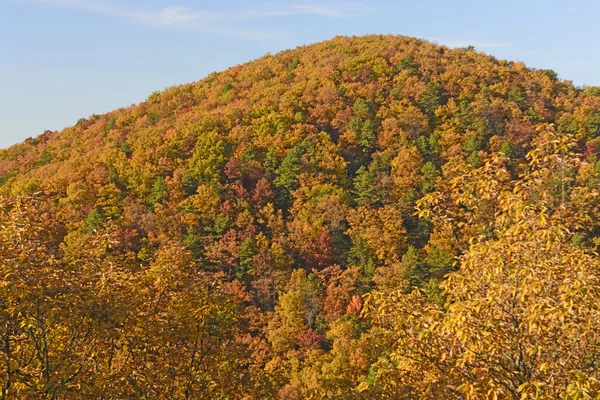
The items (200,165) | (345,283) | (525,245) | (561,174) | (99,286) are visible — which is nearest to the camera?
(525,245)

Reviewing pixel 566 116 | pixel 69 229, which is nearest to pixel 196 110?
pixel 69 229

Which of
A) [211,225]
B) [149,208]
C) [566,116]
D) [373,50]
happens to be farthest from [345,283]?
[373,50]

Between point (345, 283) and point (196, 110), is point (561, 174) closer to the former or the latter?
point (345, 283)

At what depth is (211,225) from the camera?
7169 centimetres

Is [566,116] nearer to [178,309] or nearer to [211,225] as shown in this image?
[211,225]

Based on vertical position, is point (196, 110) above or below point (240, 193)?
above

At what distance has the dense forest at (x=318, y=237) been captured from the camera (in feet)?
25.6

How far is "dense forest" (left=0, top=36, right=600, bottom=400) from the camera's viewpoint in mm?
7812

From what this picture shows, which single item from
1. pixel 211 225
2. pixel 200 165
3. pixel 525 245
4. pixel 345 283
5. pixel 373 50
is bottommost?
pixel 345 283

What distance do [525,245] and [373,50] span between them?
379 feet

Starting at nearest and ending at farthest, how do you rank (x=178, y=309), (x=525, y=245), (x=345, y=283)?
(x=525, y=245)
(x=178, y=309)
(x=345, y=283)

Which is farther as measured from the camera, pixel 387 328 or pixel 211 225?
pixel 211 225

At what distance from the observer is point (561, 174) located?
8.52m

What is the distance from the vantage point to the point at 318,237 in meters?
70.6
